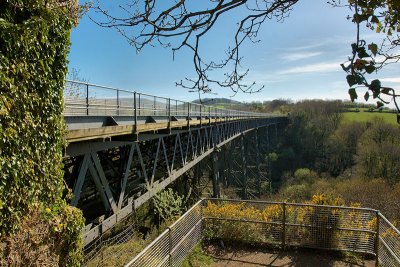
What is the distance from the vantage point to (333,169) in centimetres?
5259

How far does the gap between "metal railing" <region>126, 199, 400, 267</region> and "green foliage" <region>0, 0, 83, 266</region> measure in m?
1.85

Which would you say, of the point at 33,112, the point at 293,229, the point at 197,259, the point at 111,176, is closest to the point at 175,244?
the point at 197,259

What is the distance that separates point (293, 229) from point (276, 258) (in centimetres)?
76

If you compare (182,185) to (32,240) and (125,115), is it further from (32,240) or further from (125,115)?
(32,240)

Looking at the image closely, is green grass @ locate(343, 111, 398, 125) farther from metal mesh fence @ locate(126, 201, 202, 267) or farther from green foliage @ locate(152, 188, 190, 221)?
metal mesh fence @ locate(126, 201, 202, 267)

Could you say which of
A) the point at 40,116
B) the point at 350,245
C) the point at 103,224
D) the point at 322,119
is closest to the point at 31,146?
the point at 40,116

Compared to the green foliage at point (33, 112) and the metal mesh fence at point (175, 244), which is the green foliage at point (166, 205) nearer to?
the metal mesh fence at point (175, 244)

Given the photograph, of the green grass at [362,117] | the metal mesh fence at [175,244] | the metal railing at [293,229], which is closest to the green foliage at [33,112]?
the metal mesh fence at [175,244]

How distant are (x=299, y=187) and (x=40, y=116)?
36607 mm

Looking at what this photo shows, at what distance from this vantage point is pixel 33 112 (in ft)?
17.5

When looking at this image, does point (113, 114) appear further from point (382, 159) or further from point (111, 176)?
point (382, 159)

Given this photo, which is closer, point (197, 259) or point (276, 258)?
point (197, 259)

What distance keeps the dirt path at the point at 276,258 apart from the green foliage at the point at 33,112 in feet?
8.72

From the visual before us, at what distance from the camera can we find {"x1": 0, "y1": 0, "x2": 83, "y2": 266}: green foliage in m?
4.64
